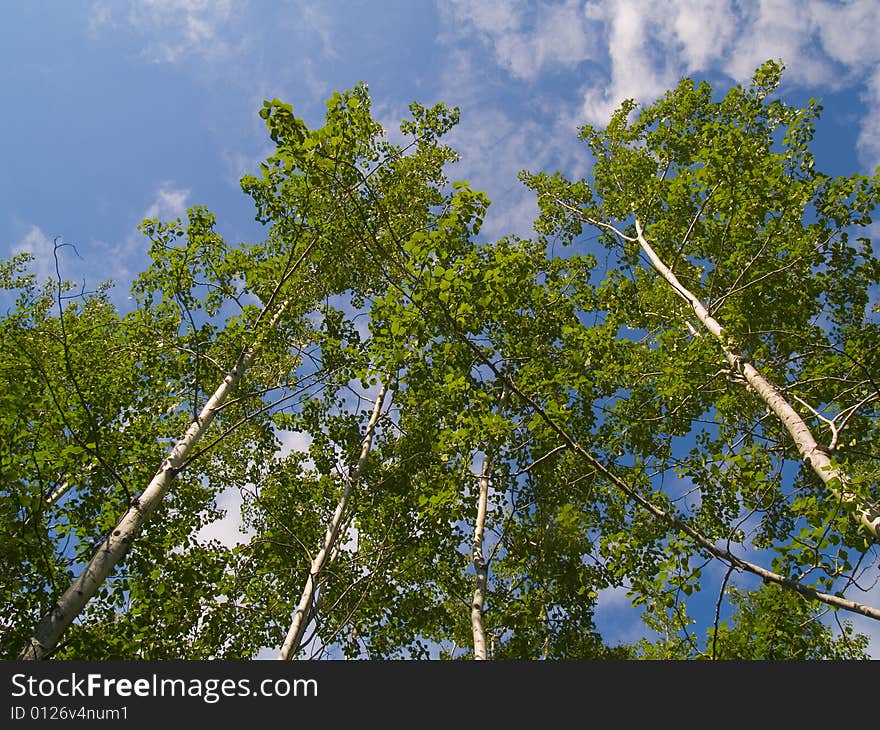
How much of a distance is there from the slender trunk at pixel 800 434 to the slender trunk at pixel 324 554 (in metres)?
5.95

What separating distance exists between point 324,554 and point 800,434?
6.66m

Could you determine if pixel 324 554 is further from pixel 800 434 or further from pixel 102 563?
pixel 800 434

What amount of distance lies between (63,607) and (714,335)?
334 inches

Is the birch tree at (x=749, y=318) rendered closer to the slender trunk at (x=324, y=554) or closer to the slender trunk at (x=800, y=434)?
the slender trunk at (x=800, y=434)

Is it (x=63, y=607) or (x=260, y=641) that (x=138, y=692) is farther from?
(x=260, y=641)

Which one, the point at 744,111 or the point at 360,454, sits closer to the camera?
the point at 360,454

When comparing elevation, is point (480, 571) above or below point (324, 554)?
below

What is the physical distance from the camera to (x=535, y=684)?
3.65 metres

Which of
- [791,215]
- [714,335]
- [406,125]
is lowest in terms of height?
[714,335]

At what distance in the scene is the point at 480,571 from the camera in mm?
7961

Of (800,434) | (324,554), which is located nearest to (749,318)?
(800,434)

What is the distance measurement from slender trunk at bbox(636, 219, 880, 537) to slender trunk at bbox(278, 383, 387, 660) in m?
5.95

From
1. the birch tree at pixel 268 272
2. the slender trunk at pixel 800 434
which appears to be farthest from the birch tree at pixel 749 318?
the birch tree at pixel 268 272

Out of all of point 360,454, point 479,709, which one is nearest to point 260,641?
point 360,454
